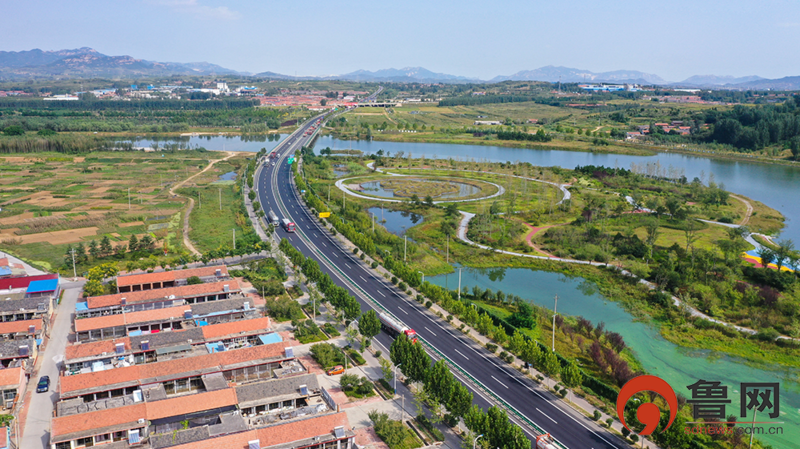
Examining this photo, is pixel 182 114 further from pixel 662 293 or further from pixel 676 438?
pixel 676 438

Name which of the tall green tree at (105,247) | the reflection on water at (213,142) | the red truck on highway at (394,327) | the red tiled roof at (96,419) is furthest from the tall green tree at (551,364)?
the reflection on water at (213,142)

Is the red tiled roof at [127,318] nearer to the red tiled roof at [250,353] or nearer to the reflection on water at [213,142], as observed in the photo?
the red tiled roof at [250,353]

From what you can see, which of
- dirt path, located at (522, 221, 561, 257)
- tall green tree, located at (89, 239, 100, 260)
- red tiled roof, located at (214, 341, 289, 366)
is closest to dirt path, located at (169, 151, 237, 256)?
tall green tree, located at (89, 239, 100, 260)

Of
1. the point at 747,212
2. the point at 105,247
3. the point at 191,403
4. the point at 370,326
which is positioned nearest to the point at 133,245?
the point at 105,247

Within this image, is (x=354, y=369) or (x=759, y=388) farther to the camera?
(x=354, y=369)

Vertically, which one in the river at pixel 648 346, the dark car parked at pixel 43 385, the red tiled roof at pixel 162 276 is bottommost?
the river at pixel 648 346

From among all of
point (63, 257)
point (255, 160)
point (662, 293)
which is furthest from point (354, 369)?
point (255, 160)
